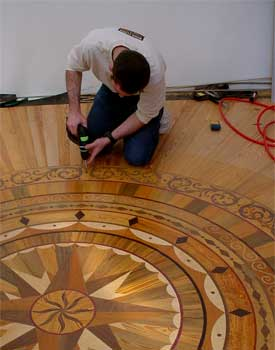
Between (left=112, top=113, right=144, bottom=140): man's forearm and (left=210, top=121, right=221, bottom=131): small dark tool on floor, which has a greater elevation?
(left=210, top=121, right=221, bottom=131): small dark tool on floor

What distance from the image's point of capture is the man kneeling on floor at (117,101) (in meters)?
2.38

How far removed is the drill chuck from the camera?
258 cm

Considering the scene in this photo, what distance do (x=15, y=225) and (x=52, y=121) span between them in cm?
116

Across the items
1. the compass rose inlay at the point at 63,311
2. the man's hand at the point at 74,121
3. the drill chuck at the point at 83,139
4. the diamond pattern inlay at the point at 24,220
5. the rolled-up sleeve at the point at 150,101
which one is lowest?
the compass rose inlay at the point at 63,311

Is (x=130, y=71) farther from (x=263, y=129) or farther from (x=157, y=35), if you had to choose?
(x=157, y=35)

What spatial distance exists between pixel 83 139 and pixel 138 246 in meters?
0.77

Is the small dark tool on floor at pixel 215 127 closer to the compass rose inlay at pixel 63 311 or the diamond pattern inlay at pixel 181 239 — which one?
the diamond pattern inlay at pixel 181 239

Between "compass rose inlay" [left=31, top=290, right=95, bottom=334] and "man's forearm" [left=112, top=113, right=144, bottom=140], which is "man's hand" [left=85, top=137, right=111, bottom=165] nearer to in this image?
"man's forearm" [left=112, top=113, right=144, bottom=140]

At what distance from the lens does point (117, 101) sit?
2.77 metres

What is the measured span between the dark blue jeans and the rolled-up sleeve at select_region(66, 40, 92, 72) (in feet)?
0.76

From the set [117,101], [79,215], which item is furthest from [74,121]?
[79,215]

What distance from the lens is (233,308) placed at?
1709 millimetres

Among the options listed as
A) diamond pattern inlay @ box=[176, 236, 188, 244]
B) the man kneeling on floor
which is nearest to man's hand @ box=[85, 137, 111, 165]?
the man kneeling on floor

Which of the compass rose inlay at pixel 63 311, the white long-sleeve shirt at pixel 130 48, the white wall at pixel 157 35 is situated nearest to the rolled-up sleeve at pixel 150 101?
the white long-sleeve shirt at pixel 130 48
